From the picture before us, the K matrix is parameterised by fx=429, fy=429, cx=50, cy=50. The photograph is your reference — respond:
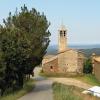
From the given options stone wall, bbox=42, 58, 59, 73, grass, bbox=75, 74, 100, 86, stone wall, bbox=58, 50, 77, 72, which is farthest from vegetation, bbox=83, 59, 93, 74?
stone wall, bbox=42, 58, 59, 73

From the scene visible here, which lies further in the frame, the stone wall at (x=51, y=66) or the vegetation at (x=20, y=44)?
the stone wall at (x=51, y=66)

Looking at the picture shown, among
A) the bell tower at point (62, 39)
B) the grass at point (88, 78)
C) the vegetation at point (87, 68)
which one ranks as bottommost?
the grass at point (88, 78)

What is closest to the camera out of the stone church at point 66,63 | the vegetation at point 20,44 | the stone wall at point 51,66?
the vegetation at point 20,44

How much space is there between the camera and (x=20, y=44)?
41062mm

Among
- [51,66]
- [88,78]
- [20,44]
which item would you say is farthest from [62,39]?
[20,44]

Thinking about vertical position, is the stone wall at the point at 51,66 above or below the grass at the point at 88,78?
above

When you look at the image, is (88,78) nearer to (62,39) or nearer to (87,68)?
(87,68)

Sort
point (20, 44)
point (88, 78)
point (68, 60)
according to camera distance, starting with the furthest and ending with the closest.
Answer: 1. point (68, 60)
2. point (88, 78)
3. point (20, 44)

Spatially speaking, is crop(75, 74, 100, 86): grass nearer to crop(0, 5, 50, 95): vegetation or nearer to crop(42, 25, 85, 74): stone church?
crop(42, 25, 85, 74): stone church

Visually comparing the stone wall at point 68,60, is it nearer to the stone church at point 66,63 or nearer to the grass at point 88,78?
the stone church at point 66,63

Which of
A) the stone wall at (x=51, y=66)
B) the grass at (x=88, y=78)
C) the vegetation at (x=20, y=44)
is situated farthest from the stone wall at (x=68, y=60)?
the vegetation at (x=20, y=44)

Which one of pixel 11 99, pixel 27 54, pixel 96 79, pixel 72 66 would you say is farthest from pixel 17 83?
pixel 72 66

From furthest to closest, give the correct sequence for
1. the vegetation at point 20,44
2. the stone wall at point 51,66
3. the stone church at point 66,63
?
the stone wall at point 51,66
the stone church at point 66,63
the vegetation at point 20,44

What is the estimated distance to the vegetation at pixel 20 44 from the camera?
131 ft
